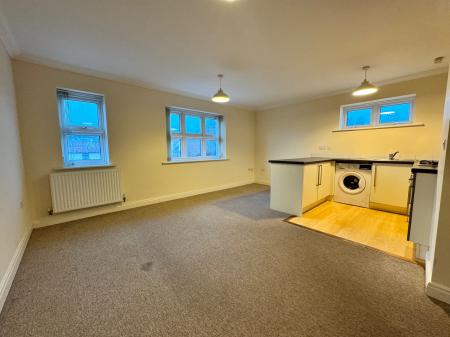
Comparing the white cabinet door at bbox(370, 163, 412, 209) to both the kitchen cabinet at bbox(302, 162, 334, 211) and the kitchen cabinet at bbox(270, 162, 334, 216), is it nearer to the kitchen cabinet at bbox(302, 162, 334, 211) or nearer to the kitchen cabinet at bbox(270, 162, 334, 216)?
the kitchen cabinet at bbox(302, 162, 334, 211)

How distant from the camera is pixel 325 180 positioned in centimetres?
370

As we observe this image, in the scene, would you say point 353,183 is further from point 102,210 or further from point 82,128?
point 82,128

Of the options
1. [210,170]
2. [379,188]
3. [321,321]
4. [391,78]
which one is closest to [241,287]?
[321,321]

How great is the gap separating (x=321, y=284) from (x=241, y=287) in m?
0.68

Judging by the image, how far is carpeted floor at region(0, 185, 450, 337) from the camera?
1.23 meters

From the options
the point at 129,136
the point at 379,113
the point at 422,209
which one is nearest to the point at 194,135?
the point at 129,136

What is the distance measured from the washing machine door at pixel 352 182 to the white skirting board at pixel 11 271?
4714 mm

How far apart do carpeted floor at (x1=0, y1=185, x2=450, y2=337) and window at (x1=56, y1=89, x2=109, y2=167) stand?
127 centimetres

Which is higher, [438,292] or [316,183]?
[316,183]

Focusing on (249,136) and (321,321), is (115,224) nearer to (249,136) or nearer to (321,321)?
(321,321)

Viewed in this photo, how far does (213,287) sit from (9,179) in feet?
7.78

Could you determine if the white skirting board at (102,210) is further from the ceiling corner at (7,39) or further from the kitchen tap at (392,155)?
the kitchen tap at (392,155)

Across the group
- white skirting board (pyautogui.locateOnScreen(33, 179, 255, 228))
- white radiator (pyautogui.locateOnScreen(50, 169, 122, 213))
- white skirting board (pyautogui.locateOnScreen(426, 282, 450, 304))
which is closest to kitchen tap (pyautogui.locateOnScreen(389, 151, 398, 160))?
white skirting board (pyautogui.locateOnScreen(426, 282, 450, 304))

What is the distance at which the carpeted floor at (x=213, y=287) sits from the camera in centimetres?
123
